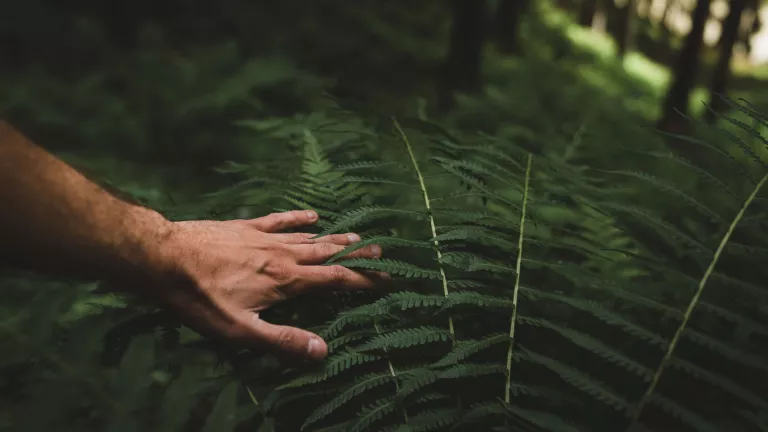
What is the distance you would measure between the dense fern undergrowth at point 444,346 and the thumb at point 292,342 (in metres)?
0.03

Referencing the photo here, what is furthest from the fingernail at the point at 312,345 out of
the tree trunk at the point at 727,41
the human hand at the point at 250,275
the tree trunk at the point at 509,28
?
the tree trunk at the point at 509,28

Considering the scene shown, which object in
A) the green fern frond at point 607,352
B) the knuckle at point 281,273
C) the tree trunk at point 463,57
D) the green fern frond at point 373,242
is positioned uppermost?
the green fern frond at point 373,242

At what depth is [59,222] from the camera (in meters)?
0.95

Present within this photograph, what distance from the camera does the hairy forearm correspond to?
907 millimetres

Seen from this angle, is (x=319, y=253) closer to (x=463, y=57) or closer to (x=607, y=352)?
(x=607, y=352)

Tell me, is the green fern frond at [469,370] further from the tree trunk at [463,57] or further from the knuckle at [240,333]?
the tree trunk at [463,57]

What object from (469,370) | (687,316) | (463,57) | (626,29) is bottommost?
(463,57)

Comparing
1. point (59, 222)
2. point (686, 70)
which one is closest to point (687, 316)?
Answer: point (59, 222)

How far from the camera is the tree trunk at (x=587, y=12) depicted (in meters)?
19.4

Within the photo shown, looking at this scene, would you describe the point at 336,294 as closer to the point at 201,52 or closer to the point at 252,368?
the point at 252,368

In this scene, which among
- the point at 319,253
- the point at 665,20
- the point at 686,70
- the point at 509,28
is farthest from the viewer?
the point at 665,20

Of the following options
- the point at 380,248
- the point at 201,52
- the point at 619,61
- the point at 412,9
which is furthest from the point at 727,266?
the point at 619,61

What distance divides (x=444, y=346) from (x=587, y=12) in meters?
21.2

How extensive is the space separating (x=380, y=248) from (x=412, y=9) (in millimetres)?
10993
